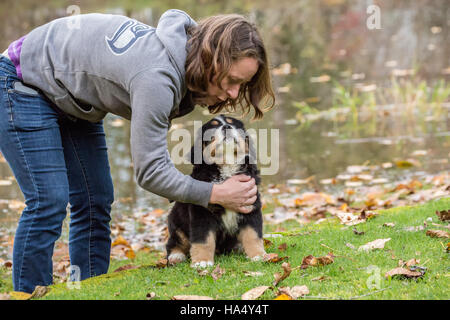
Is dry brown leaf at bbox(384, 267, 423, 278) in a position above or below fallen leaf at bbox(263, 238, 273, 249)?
above

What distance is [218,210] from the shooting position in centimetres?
383

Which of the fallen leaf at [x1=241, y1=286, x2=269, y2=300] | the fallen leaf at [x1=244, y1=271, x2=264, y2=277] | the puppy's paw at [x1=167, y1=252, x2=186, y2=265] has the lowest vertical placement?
the puppy's paw at [x1=167, y1=252, x2=186, y2=265]

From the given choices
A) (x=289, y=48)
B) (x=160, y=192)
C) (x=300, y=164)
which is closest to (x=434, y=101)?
(x=300, y=164)

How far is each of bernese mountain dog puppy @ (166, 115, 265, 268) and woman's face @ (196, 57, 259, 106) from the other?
398 millimetres

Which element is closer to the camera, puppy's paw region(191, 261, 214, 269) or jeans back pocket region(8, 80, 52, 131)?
jeans back pocket region(8, 80, 52, 131)

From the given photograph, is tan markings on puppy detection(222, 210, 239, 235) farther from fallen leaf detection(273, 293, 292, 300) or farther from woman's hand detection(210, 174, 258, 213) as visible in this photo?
fallen leaf detection(273, 293, 292, 300)

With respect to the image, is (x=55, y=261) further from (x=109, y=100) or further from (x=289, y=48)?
(x=289, y=48)

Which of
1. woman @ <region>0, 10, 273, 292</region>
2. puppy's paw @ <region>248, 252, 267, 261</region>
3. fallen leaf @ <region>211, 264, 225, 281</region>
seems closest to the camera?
woman @ <region>0, 10, 273, 292</region>

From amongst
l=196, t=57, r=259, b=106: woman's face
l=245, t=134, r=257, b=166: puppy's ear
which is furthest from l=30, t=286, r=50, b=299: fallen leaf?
l=245, t=134, r=257, b=166: puppy's ear

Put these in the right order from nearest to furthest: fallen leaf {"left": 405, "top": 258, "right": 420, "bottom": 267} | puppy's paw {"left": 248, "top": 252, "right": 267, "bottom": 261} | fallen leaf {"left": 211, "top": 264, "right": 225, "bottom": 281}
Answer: fallen leaf {"left": 405, "top": 258, "right": 420, "bottom": 267}
fallen leaf {"left": 211, "top": 264, "right": 225, "bottom": 281}
puppy's paw {"left": 248, "top": 252, "right": 267, "bottom": 261}

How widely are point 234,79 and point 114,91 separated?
2.18ft

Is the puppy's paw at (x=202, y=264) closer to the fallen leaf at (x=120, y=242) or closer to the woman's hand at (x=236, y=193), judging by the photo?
the woman's hand at (x=236, y=193)

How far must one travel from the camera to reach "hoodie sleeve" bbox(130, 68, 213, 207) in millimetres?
2941

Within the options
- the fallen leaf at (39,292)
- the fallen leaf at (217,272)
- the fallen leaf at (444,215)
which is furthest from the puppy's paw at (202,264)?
the fallen leaf at (444,215)
